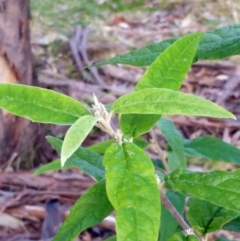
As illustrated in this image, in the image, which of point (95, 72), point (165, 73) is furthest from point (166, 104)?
point (95, 72)

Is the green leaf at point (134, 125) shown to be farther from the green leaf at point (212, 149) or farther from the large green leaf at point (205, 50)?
the green leaf at point (212, 149)

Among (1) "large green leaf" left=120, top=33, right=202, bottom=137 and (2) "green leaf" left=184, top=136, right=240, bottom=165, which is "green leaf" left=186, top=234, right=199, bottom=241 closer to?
(1) "large green leaf" left=120, top=33, right=202, bottom=137

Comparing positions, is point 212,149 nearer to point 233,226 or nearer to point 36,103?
point 233,226

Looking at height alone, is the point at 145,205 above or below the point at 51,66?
above

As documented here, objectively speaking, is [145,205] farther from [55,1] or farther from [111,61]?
[55,1]

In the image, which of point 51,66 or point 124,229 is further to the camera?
point 51,66

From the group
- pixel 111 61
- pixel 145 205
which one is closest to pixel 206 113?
pixel 145 205

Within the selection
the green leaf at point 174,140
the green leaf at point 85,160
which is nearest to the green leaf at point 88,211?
the green leaf at point 85,160
